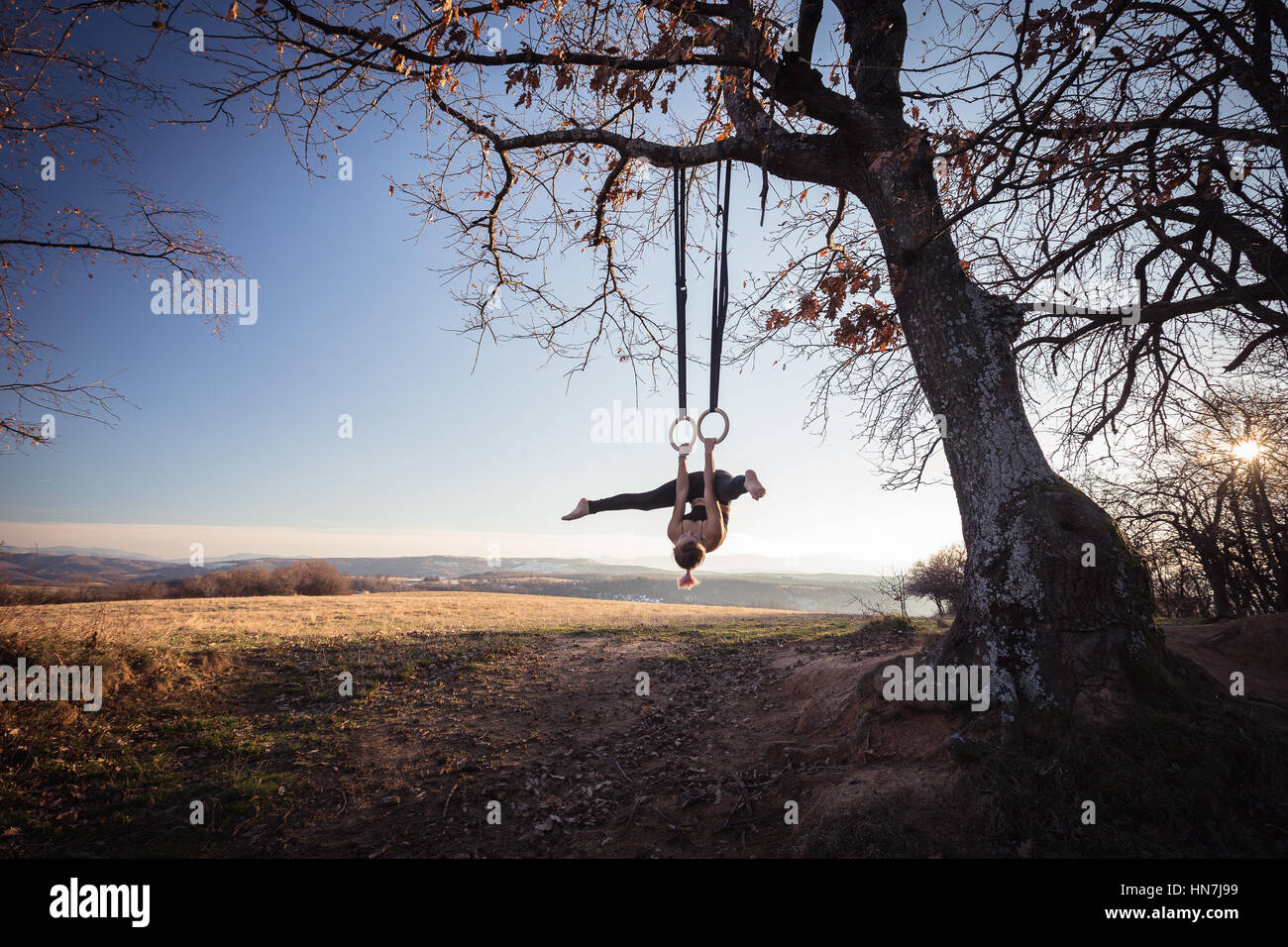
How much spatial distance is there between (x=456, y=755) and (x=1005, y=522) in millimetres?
7168

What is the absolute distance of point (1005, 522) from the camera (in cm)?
546

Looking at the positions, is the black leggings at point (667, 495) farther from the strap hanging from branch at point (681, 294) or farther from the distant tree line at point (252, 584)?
the distant tree line at point (252, 584)

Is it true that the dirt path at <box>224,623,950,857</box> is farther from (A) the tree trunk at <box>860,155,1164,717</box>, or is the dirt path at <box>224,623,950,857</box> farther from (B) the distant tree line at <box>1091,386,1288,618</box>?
(B) the distant tree line at <box>1091,386,1288,618</box>

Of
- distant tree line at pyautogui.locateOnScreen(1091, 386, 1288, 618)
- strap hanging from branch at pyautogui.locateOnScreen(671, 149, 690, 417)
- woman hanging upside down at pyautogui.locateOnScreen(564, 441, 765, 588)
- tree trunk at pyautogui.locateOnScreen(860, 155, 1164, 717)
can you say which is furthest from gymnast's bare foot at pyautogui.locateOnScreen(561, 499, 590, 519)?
distant tree line at pyautogui.locateOnScreen(1091, 386, 1288, 618)

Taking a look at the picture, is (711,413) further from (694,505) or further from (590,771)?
(590,771)

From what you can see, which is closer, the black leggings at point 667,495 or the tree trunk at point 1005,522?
the tree trunk at point 1005,522

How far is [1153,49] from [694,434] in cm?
533

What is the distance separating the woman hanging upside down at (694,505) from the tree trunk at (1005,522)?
233cm

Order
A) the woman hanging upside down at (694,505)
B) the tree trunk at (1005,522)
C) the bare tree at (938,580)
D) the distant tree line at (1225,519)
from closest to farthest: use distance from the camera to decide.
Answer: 1. the tree trunk at (1005,522)
2. the woman hanging upside down at (694,505)
3. the distant tree line at (1225,519)
4. the bare tree at (938,580)

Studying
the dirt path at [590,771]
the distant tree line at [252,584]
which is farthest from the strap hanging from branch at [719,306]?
the distant tree line at [252,584]

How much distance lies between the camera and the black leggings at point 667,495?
6980 mm

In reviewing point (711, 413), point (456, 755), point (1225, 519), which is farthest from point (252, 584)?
point (1225, 519)
